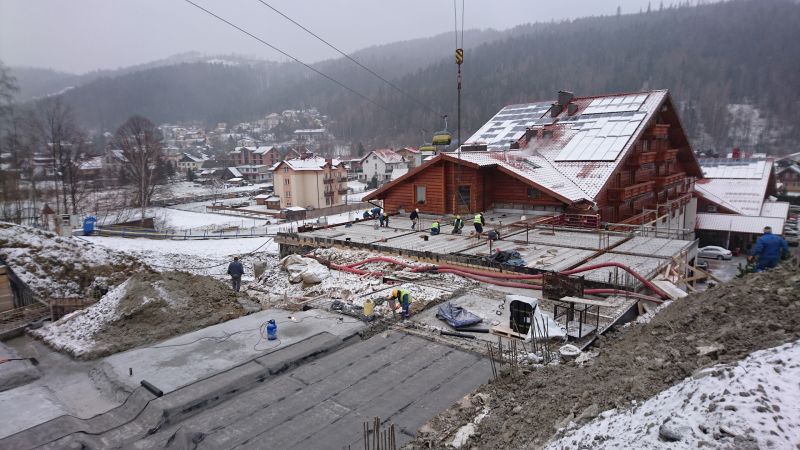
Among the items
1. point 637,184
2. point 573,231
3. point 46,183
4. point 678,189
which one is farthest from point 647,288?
point 46,183

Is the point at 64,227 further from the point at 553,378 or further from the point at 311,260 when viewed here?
the point at 553,378

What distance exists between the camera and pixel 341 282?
14.6 metres

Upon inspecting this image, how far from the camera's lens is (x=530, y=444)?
534 cm

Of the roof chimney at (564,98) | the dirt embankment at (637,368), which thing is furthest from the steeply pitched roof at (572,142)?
the dirt embankment at (637,368)

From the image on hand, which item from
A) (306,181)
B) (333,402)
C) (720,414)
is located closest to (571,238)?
(333,402)

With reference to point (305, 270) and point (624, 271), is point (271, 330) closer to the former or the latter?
point (305, 270)

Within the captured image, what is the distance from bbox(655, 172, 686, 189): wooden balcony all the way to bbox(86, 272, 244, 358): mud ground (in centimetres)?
2764

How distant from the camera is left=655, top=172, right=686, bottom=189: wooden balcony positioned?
29797mm

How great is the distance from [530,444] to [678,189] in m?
34.4

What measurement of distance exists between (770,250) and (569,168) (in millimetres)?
14663

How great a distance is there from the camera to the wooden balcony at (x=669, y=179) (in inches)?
1173

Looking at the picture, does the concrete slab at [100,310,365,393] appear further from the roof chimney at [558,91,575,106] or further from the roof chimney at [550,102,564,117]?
the roof chimney at [558,91,575,106]

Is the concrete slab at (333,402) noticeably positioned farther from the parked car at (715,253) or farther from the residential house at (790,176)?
the residential house at (790,176)

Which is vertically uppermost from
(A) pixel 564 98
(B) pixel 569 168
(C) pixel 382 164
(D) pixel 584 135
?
(A) pixel 564 98
